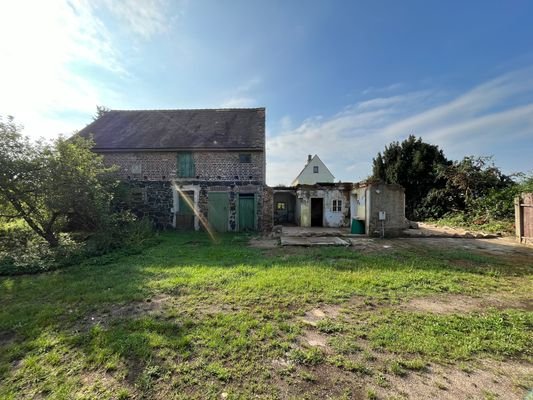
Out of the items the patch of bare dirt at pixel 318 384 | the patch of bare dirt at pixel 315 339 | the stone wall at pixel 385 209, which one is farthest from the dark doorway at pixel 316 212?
the patch of bare dirt at pixel 318 384

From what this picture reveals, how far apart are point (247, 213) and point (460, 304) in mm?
10452

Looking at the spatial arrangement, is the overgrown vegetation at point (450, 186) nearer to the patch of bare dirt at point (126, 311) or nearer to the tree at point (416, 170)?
the tree at point (416, 170)

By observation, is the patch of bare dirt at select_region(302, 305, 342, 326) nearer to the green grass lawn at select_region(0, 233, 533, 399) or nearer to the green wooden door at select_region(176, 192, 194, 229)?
the green grass lawn at select_region(0, 233, 533, 399)

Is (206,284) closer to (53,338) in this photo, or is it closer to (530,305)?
(53,338)

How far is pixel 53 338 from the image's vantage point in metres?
3.17

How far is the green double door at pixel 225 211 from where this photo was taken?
13430mm

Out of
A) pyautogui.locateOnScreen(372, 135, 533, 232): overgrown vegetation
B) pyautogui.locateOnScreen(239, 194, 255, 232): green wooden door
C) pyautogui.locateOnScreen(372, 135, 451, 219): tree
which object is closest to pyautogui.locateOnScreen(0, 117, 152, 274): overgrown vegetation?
pyautogui.locateOnScreen(239, 194, 255, 232): green wooden door

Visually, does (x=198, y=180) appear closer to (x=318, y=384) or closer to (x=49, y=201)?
(x=49, y=201)

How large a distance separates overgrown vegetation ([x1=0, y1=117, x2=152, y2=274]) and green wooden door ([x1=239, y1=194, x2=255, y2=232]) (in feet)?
17.9

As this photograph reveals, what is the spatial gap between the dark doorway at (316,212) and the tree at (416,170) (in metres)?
8.98

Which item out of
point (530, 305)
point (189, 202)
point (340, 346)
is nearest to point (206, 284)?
point (340, 346)

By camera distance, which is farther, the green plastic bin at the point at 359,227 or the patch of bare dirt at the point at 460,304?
the green plastic bin at the point at 359,227

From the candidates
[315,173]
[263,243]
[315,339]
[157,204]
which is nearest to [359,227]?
[263,243]

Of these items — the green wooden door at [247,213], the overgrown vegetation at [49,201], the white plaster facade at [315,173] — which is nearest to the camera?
the overgrown vegetation at [49,201]
